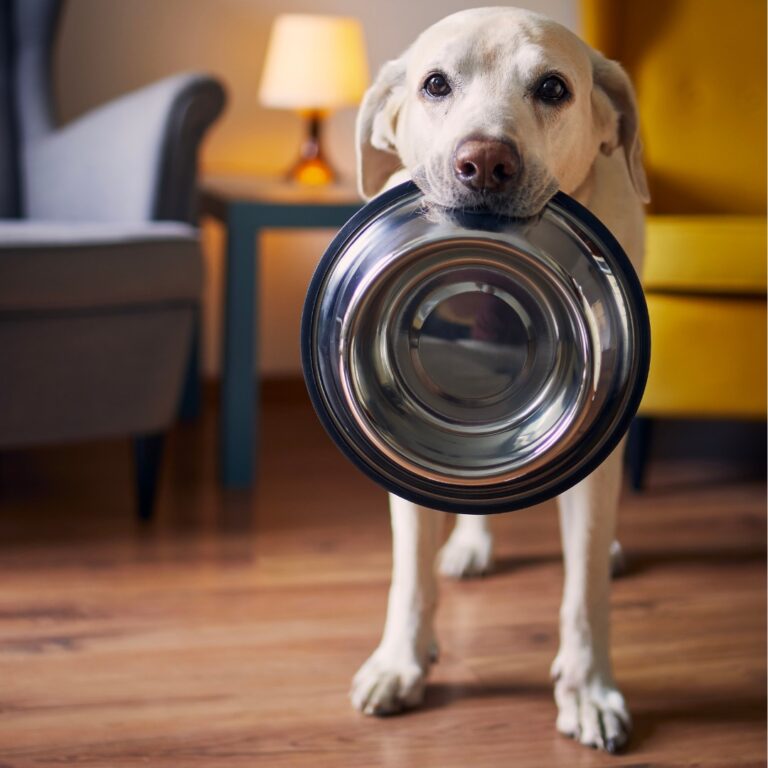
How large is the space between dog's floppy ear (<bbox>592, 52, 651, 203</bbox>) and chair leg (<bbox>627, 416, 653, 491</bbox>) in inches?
39.8

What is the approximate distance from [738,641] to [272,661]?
640mm

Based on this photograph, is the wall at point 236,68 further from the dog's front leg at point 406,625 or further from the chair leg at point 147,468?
the dog's front leg at point 406,625

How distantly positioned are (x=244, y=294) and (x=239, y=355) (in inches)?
4.7

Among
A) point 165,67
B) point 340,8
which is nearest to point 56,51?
point 165,67

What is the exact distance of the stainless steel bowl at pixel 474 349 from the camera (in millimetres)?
1002

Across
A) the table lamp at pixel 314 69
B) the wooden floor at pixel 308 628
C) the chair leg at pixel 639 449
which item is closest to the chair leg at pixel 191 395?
the wooden floor at pixel 308 628

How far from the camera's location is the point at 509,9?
3.67 ft

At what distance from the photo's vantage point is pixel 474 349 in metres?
1.07

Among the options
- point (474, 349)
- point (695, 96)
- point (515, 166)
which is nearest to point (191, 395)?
point (695, 96)

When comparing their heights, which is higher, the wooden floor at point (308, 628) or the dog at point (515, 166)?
the dog at point (515, 166)

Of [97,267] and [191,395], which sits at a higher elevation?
[97,267]

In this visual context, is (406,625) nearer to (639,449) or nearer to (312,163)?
(639,449)

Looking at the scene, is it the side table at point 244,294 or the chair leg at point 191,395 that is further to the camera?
the chair leg at point 191,395

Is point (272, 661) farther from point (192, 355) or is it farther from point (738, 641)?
point (192, 355)
